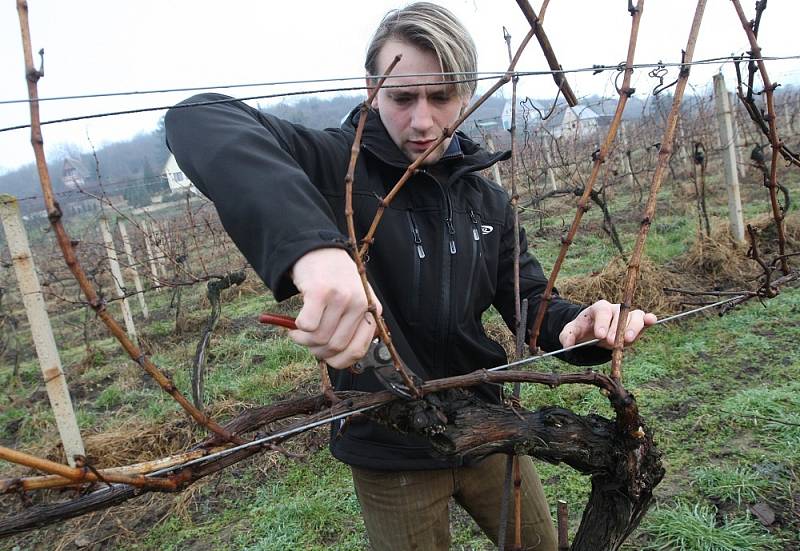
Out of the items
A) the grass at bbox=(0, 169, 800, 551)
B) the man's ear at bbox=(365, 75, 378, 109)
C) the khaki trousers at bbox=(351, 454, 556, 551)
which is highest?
the man's ear at bbox=(365, 75, 378, 109)

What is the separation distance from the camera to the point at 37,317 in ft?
11.4

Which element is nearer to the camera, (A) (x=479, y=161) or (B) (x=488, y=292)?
(A) (x=479, y=161)

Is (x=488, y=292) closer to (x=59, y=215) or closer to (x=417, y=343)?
(x=417, y=343)

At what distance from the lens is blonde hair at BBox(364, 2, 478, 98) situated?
1.38 metres

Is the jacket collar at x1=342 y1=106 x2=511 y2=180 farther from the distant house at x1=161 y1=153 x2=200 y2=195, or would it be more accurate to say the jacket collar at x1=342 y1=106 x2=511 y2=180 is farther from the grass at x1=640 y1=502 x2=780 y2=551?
the grass at x1=640 y1=502 x2=780 y2=551

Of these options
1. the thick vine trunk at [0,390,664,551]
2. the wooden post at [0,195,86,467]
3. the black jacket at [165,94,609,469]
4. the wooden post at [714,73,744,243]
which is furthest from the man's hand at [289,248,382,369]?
the wooden post at [714,73,744,243]

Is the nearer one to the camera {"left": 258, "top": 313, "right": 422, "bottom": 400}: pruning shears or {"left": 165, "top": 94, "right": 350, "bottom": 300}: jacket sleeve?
{"left": 165, "top": 94, "right": 350, "bottom": 300}: jacket sleeve

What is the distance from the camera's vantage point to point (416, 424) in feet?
3.71

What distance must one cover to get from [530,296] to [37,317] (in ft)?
11.3

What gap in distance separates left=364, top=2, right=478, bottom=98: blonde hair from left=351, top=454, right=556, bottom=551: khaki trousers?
4.10ft

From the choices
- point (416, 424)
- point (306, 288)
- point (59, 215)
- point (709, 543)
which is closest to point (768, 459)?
point (709, 543)

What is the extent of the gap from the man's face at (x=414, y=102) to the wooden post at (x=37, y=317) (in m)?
3.09

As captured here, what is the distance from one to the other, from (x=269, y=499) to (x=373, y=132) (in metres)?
2.96

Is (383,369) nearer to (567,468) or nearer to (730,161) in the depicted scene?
(567,468)
